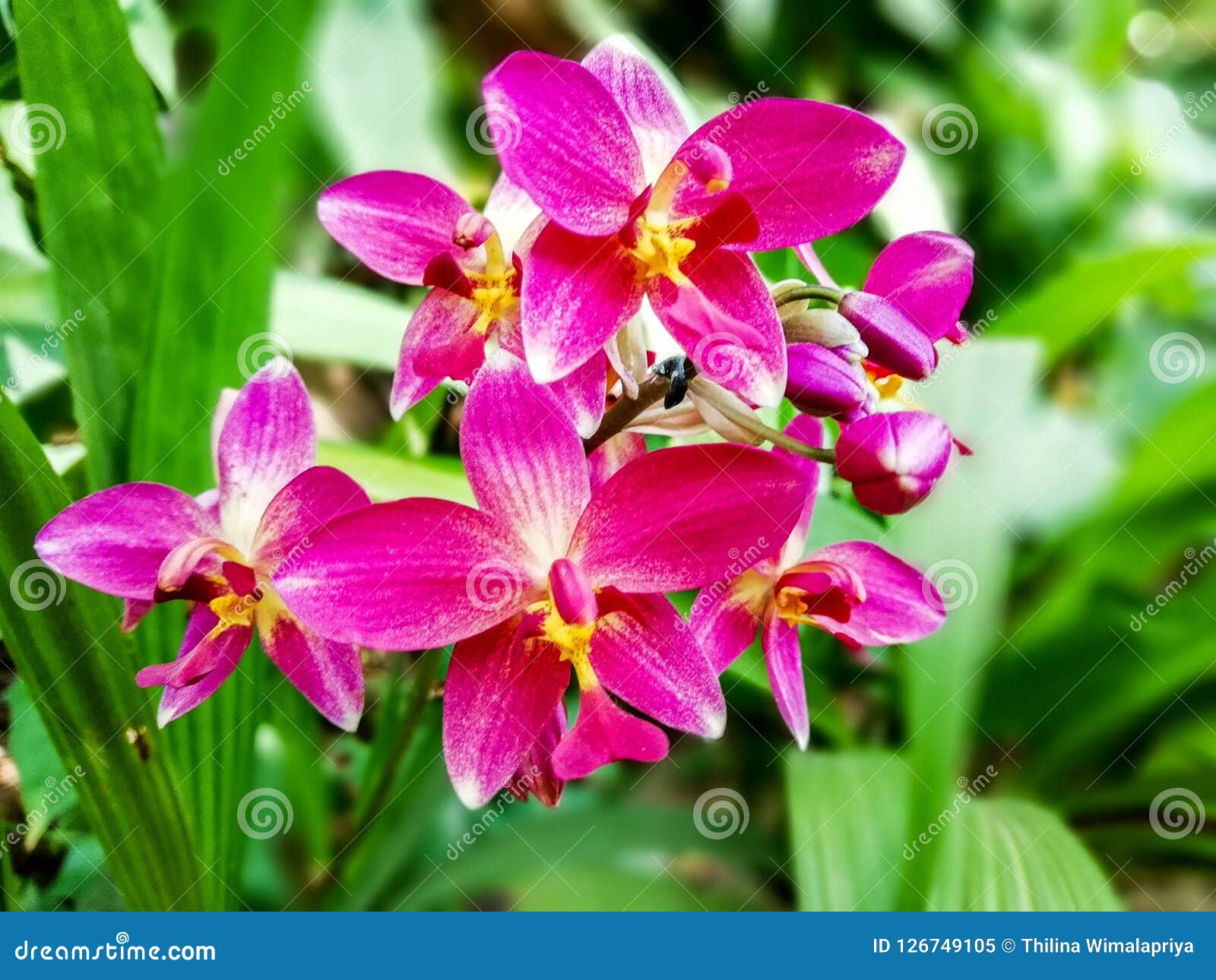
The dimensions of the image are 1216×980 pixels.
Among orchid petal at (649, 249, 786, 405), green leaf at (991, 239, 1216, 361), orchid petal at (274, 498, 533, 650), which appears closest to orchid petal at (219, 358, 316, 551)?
orchid petal at (274, 498, 533, 650)

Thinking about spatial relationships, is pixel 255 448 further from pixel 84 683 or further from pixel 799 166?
pixel 799 166

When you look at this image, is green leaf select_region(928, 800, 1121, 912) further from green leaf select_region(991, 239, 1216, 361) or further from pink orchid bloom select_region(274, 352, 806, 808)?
green leaf select_region(991, 239, 1216, 361)

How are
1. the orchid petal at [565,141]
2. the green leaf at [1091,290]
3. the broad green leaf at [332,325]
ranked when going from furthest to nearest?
the green leaf at [1091,290] → the broad green leaf at [332,325] → the orchid petal at [565,141]

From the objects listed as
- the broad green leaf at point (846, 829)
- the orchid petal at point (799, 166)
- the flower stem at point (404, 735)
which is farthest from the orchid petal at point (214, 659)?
the broad green leaf at point (846, 829)

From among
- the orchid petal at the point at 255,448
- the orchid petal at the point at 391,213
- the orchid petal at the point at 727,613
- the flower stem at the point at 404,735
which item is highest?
the orchid petal at the point at 391,213

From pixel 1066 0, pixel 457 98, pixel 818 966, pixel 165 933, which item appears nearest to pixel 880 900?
pixel 818 966

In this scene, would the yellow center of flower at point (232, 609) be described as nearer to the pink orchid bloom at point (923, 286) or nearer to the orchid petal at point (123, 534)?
the orchid petal at point (123, 534)

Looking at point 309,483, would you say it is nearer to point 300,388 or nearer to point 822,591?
point 300,388
